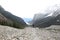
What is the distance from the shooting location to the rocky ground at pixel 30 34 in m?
1.61

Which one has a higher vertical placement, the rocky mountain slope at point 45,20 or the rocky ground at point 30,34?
the rocky mountain slope at point 45,20

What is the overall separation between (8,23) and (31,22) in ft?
1.34

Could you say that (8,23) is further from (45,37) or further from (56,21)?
(56,21)

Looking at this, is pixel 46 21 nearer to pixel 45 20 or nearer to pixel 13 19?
pixel 45 20

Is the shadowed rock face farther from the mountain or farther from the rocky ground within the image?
the mountain

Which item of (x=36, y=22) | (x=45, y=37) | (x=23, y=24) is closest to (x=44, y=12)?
(x=36, y=22)

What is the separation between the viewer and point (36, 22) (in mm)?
2203

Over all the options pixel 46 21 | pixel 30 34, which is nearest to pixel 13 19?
pixel 30 34

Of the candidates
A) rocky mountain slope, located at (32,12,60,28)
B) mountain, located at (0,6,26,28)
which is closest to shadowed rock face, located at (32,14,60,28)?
rocky mountain slope, located at (32,12,60,28)

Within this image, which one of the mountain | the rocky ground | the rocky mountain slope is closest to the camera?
the rocky ground

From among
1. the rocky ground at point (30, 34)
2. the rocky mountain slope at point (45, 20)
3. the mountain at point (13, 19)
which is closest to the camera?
the rocky ground at point (30, 34)

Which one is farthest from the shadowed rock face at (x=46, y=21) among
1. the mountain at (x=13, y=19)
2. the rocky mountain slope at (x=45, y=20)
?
the mountain at (x=13, y=19)

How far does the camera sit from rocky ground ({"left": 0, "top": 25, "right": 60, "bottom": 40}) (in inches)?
63.6

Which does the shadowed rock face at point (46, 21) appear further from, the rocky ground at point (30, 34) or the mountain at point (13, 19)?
the mountain at point (13, 19)
